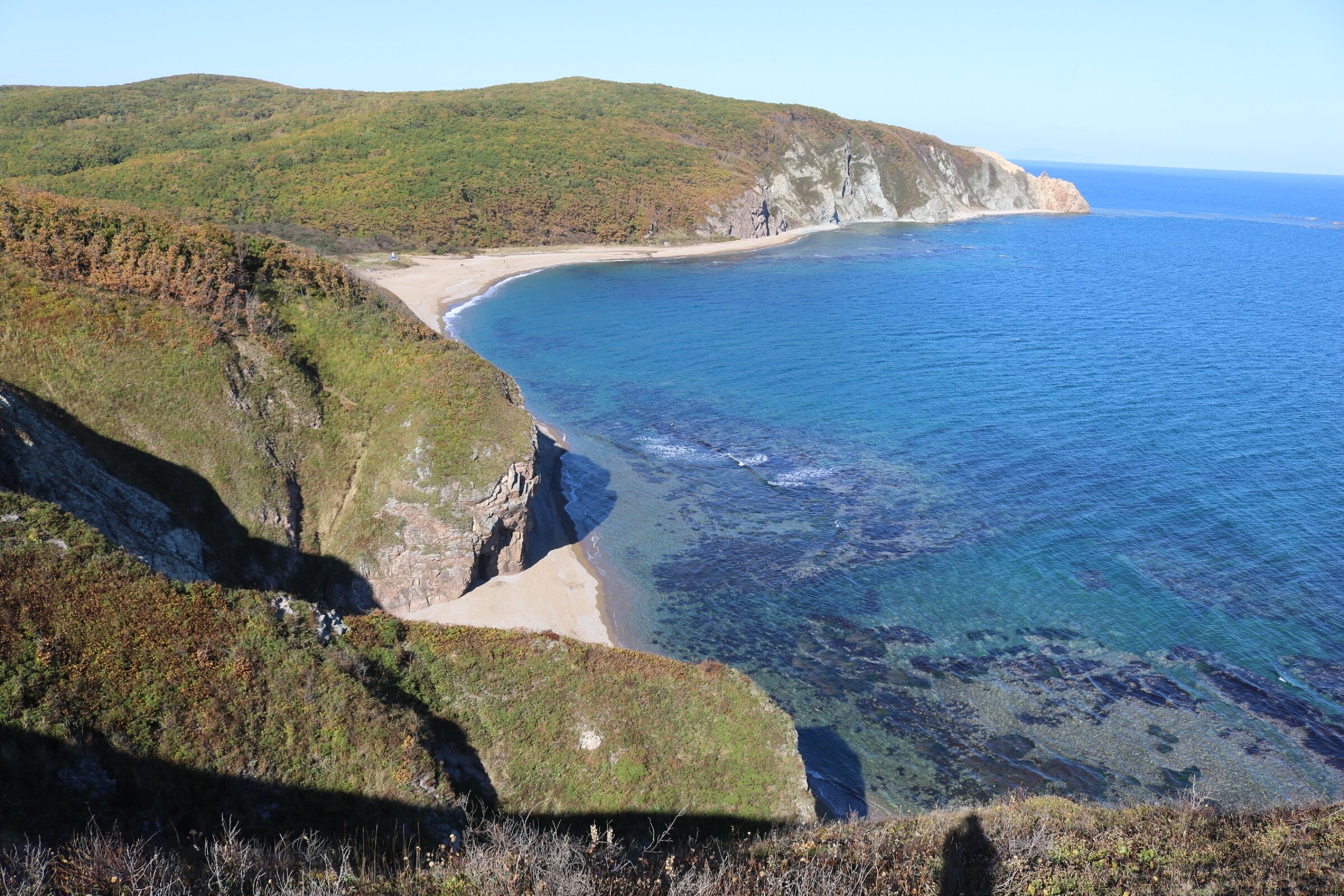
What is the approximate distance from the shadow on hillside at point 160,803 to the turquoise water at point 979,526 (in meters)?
13.3

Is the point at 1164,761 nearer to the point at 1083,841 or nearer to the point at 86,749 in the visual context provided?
the point at 1083,841

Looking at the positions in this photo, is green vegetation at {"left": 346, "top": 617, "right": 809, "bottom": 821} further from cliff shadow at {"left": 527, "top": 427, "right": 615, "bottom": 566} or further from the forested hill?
the forested hill

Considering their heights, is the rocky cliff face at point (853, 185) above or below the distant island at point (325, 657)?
above

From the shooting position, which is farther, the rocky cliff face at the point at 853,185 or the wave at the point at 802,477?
the rocky cliff face at the point at 853,185

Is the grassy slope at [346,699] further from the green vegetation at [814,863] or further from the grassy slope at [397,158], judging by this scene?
the grassy slope at [397,158]

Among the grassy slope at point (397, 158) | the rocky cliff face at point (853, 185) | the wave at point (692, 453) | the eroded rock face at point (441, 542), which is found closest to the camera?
the eroded rock face at point (441, 542)

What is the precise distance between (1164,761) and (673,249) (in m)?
112

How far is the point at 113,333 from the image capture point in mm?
28531

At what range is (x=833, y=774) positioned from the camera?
23.9 metres

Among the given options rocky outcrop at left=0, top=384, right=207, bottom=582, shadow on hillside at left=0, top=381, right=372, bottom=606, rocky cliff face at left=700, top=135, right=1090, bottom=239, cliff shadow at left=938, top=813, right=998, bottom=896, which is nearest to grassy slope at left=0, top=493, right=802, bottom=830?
rocky outcrop at left=0, top=384, right=207, bottom=582

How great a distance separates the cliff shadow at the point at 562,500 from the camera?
119 ft

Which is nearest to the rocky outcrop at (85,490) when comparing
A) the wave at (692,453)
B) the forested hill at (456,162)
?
the wave at (692,453)

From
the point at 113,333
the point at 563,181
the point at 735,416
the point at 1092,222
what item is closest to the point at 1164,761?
the point at 735,416

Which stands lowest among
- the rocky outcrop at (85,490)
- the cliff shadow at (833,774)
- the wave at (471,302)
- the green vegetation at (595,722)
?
the cliff shadow at (833,774)
